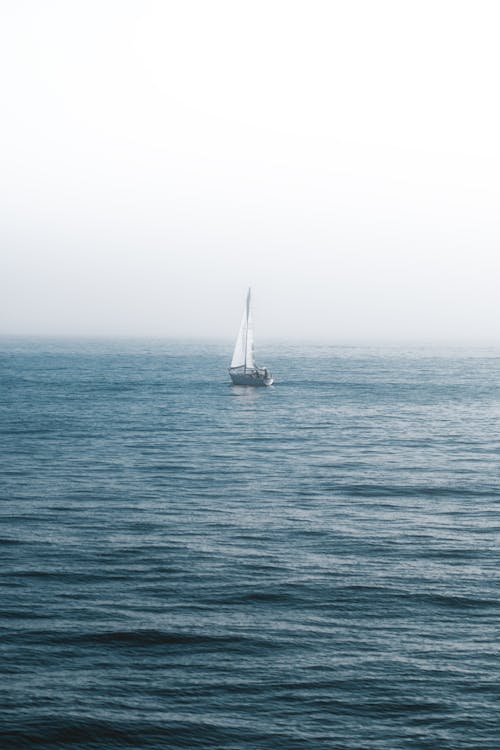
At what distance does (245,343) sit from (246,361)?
3805 mm

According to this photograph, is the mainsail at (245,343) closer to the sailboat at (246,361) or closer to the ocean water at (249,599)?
the sailboat at (246,361)

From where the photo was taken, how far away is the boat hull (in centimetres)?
15250

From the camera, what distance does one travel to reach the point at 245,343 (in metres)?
154

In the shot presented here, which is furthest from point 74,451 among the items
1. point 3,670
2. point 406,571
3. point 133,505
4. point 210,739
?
point 210,739

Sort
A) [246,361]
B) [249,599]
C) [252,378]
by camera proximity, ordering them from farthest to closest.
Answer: [246,361], [252,378], [249,599]

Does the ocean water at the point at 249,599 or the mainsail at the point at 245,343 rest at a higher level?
the mainsail at the point at 245,343

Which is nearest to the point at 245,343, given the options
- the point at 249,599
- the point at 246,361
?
the point at 246,361

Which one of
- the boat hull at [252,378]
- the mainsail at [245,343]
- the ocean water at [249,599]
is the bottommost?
the ocean water at [249,599]

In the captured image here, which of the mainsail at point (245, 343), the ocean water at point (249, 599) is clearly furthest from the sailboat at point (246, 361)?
the ocean water at point (249, 599)

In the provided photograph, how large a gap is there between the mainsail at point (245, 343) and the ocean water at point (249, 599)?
7077 cm

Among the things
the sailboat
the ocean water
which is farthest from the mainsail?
the ocean water

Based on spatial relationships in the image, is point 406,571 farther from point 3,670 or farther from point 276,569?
point 3,670

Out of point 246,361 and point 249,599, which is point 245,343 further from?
point 249,599

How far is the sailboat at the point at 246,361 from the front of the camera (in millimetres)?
152375
